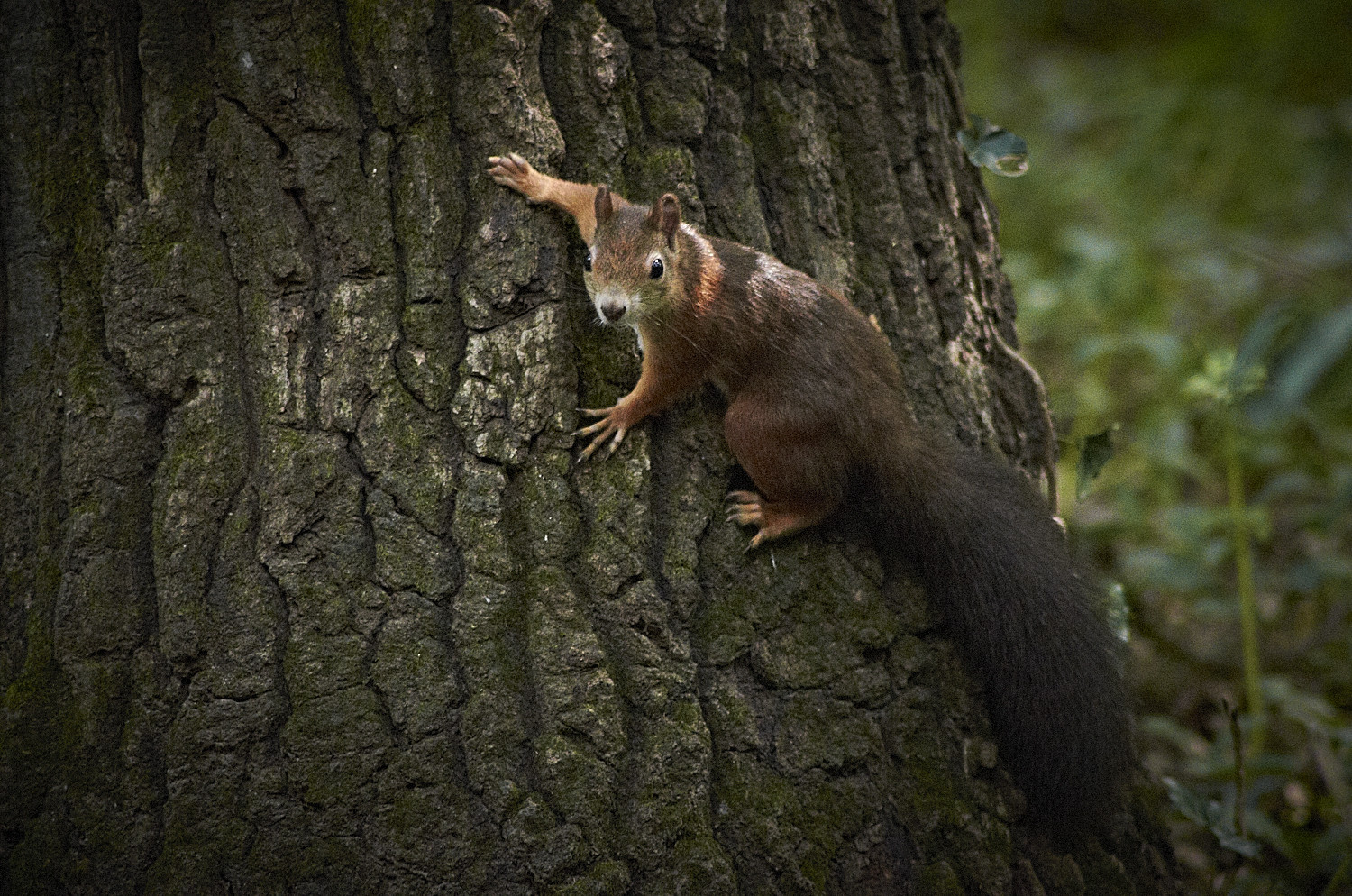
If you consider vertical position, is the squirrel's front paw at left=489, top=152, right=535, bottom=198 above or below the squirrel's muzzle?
above

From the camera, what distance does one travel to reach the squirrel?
197 centimetres

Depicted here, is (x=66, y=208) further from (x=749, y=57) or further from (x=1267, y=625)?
(x=1267, y=625)

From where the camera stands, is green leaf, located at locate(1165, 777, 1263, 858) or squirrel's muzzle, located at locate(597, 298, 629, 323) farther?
green leaf, located at locate(1165, 777, 1263, 858)

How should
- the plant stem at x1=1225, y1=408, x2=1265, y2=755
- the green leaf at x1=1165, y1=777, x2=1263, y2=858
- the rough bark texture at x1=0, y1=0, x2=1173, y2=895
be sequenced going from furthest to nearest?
the plant stem at x1=1225, y1=408, x2=1265, y2=755 < the green leaf at x1=1165, y1=777, x2=1263, y2=858 < the rough bark texture at x1=0, y1=0, x2=1173, y2=895

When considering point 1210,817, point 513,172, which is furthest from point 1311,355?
point 1210,817

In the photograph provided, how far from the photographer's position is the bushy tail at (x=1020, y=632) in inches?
78.6

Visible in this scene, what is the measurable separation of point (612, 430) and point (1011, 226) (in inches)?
159

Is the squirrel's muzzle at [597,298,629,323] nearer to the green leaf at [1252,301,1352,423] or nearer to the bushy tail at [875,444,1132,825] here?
the bushy tail at [875,444,1132,825]

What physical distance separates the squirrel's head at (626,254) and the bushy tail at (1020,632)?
62 cm

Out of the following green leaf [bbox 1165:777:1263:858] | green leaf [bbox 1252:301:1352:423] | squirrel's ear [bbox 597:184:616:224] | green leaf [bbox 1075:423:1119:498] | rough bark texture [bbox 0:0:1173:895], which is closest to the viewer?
green leaf [bbox 1252:301:1352:423]

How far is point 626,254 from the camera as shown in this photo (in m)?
1.87

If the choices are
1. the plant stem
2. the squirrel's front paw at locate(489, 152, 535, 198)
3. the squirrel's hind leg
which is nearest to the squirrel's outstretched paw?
the squirrel's hind leg

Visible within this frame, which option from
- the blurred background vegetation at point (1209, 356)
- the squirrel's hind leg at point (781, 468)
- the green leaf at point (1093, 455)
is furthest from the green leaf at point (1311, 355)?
the green leaf at point (1093, 455)

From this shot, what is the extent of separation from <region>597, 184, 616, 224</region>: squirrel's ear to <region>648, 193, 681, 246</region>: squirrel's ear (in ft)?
0.27
